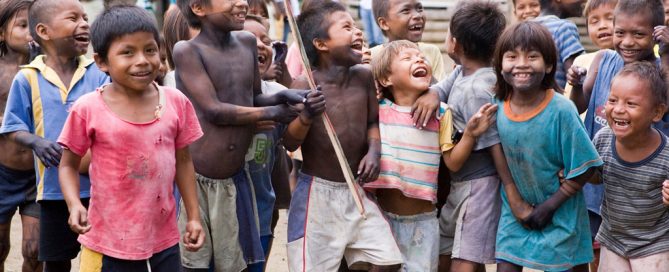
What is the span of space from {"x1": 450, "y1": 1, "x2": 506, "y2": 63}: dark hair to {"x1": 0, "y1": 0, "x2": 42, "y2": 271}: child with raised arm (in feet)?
7.31

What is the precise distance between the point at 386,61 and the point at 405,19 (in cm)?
118

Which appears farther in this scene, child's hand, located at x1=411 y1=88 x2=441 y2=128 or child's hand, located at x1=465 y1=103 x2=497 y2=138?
child's hand, located at x1=411 y1=88 x2=441 y2=128

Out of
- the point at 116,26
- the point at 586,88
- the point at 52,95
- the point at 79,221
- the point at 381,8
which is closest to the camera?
the point at 79,221

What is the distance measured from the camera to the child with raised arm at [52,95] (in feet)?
15.7

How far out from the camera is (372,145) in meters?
4.70

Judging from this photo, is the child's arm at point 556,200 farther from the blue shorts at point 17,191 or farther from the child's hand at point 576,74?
the blue shorts at point 17,191

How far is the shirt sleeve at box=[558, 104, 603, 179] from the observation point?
441 cm

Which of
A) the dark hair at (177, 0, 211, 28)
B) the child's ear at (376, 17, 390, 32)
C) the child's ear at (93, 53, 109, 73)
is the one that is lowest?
the child's ear at (93, 53, 109, 73)

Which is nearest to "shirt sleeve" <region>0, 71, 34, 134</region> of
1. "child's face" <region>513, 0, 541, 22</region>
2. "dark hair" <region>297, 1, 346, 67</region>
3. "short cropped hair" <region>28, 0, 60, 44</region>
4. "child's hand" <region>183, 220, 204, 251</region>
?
"short cropped hair" <region>28, 0, 60, 44</region>

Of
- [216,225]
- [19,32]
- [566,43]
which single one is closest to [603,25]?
[566,43]

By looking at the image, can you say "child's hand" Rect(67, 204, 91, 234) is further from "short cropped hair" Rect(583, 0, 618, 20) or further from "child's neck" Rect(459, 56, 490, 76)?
"short cropped hair" Rect(583, 0, 618, 20)

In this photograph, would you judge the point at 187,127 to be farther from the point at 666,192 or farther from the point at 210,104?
the point at 666,192

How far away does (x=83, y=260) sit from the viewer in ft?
13.1

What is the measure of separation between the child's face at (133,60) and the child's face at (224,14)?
0.52 meters
